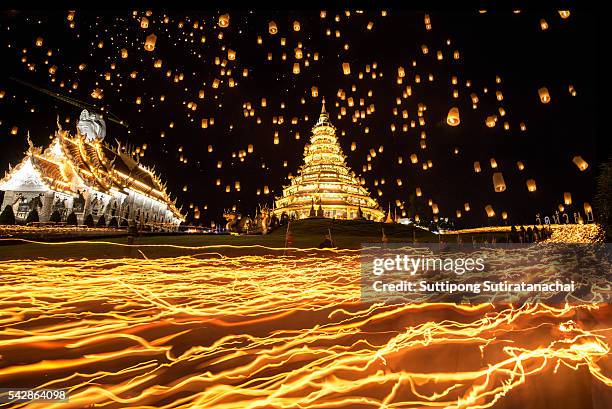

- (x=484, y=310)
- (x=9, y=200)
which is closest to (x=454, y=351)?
(x=484, y=310)

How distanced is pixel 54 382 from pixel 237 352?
197 centimetres

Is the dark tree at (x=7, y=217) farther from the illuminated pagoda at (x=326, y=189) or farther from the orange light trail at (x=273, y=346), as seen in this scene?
the illuminated pagoda at (x=326, y=189)

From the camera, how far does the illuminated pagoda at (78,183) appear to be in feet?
83.3

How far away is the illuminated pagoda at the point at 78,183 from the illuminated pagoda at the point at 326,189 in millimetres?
17806

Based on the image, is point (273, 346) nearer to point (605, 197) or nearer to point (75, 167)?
point (605, 197)

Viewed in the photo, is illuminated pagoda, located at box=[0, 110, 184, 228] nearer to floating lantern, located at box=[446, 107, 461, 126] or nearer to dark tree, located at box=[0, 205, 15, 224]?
dark tree, located at box=[0, 205, 15, 224]

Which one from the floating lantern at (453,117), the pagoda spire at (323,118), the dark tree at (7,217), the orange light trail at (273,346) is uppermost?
the pagoda spire at (323,118)

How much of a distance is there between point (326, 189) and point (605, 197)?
3726cm

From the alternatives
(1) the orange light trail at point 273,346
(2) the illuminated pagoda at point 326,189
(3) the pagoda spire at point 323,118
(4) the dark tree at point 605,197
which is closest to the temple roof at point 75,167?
(2) the illuminated pagoda at point 326,189

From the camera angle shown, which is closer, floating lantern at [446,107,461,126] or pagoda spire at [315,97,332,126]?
floating lantern at [446,107,461,126]

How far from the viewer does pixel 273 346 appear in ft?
15.9

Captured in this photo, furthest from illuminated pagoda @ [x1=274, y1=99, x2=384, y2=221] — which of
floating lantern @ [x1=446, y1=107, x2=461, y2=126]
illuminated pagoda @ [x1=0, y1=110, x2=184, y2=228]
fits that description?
floating lantern @ [x1=446, y1=107, x2=461, y2=126]

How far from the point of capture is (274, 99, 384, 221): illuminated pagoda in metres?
44.8

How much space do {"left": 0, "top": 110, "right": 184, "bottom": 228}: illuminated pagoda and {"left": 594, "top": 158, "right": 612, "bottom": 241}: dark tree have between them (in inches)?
991
